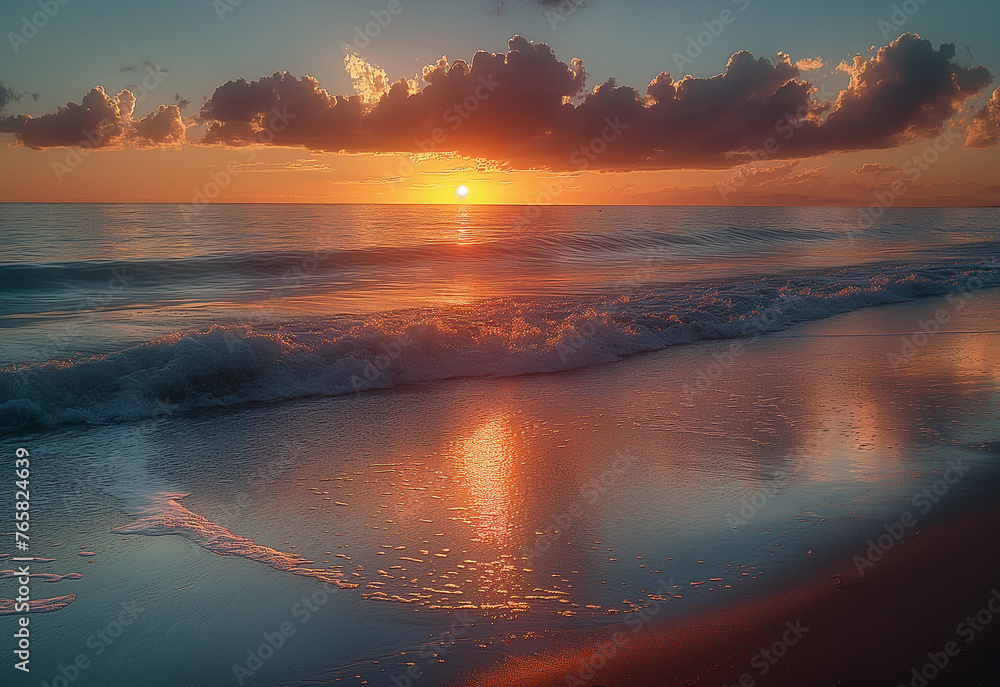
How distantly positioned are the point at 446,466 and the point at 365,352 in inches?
201

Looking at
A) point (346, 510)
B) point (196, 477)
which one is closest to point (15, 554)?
point (196, 477)

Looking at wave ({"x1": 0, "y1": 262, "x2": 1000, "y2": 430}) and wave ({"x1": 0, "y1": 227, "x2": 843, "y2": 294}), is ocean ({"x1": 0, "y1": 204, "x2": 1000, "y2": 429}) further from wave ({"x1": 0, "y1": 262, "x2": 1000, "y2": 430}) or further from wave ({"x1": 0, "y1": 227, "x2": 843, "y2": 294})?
wave ({"x1": 0, "y1": 227, "x2": 843, "y2": 294})

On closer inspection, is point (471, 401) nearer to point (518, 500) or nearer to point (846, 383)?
point (518, 500)

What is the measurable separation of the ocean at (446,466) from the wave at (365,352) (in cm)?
5

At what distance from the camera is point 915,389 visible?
936 cm

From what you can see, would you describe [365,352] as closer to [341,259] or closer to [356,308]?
[356,308]

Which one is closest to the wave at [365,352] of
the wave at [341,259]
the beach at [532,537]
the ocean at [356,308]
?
the ocean at [356,308]

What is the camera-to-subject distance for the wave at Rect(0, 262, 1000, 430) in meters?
9.16

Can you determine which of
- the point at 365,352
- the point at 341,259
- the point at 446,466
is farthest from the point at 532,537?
the point at 341,259

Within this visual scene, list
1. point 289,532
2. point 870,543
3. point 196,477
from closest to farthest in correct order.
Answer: point 870,543, point 289,532, point 196,477

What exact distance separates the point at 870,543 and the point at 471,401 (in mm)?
5714

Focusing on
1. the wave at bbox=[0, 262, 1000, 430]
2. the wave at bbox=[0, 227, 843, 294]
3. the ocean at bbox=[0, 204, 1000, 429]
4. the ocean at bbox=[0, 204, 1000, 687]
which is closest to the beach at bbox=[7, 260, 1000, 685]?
the ocean at bbox=[0, 204, 1000, 687]

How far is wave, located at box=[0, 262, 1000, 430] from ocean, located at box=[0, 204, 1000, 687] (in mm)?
50

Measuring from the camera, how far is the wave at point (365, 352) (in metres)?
9.16
